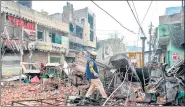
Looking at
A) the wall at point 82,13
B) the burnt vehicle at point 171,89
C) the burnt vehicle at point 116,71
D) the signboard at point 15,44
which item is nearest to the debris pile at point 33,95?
the burnt vehicle at point 116,71

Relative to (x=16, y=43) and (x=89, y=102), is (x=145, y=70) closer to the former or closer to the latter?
(x=89, y=102)

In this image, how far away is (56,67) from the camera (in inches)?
588

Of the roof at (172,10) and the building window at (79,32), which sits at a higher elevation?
the roof at (172,10)

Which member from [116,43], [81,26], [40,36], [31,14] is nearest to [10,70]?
[31,14]

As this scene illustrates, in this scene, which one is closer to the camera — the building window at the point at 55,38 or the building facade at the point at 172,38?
the building facade at the point at 172,38

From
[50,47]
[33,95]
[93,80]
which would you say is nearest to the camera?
[93,80]

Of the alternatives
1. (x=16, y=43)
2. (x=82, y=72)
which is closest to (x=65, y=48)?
(x=16, y=43)

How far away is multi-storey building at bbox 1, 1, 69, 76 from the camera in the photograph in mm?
19453

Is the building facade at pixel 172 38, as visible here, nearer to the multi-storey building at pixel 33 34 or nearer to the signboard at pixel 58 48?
the signboard at pixel 58 48

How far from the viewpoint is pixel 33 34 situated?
22.8 meters

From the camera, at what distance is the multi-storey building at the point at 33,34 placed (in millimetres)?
19453

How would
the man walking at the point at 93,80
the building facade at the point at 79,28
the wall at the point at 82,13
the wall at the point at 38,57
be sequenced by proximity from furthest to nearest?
the wall at the point at 82,13 → the building facade at the point at 79,28 → the wall at the point at 38,57 → the man walking at the point at 93,80

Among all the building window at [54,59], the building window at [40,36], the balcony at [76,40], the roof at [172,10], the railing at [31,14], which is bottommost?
the building window at [54,59]

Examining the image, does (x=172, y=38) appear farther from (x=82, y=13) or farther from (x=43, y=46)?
(x=82, y=13)
